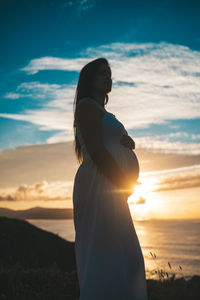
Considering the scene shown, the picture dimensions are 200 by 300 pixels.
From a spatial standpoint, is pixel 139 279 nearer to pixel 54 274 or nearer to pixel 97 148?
pixel 97 148

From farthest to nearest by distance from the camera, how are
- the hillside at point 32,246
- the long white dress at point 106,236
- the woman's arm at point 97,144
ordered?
1. the hillside at point 32,246
2. the woman's arm at point 97,144
3. the long white dress at point 106,236

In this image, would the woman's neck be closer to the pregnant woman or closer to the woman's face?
the woman's face

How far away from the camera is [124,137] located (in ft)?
8.54

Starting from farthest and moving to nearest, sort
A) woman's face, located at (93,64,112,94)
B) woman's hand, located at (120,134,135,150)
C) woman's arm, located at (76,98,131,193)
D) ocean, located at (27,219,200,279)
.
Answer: ocean, located at (27,219,200,279), woman's face, located at (93,64,112,94), woman's hand, located at (120,134,135,150), woman's arm, located at (76,98,131,193)

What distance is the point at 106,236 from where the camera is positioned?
7.53 feet

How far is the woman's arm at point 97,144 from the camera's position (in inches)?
91.0

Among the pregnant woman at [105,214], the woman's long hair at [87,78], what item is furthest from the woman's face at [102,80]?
the pregnant woman at [105,214]

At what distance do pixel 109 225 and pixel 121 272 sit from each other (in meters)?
0.36

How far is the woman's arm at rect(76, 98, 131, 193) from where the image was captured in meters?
2.31

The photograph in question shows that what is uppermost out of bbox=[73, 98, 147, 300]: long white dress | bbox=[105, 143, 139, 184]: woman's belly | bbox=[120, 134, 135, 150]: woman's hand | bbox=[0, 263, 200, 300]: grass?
bbox=[120, 134, 135, 150]: woman's hand

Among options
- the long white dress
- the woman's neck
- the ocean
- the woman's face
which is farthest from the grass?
the woman's face

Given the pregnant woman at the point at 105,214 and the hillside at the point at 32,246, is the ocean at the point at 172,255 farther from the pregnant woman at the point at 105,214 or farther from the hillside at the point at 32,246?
the hillside at the point at 32,246

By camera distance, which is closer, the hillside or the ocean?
the ocean

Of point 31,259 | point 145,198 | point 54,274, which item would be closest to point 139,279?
point 145,198
